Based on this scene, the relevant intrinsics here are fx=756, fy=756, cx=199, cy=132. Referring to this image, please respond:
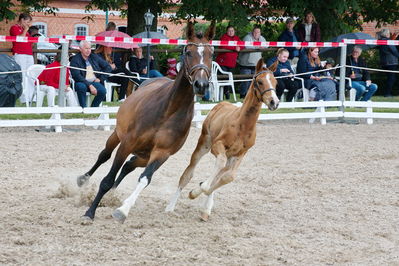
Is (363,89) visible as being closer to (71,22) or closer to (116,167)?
(116,167)

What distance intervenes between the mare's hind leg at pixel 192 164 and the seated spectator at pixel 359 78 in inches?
389

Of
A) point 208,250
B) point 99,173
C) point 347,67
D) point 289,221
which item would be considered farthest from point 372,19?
point 208,250

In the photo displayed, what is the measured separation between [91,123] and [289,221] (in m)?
7.39

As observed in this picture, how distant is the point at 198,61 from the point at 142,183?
3.98ft

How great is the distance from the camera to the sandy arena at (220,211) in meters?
6.02

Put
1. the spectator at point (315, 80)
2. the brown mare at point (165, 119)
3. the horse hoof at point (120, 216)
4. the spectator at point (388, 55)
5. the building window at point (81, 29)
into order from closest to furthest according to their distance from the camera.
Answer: the horse hoof at point (120, 216)
the brown mare at point (165, 119)
the spectator at point (315, 80)
the spectator at point (388, 55)
the building window at point (81, 29)

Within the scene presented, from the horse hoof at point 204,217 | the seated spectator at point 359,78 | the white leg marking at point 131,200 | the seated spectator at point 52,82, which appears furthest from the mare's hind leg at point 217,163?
the seated spectator at point 359,78

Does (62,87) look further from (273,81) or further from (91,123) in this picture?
(273,81)

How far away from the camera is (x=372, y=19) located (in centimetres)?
2378

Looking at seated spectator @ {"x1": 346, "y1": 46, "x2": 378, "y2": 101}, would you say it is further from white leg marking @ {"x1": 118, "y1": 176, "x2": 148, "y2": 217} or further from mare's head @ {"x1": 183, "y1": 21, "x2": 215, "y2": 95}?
white leg marking @ {"x1": 118, "y1": 176, "x2": 148, "y2": 217}

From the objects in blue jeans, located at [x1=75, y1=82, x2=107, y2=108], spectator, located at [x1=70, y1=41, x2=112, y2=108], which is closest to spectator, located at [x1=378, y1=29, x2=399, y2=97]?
spectator, located at [x1=70, y1=41, x2=112, y2=108]

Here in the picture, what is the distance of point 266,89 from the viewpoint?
309 inches

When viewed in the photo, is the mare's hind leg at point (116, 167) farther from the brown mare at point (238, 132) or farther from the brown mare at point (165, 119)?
the brown mare at point (238, 132)

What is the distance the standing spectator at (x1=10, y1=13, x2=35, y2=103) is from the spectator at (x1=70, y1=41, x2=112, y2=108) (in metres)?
1.40
